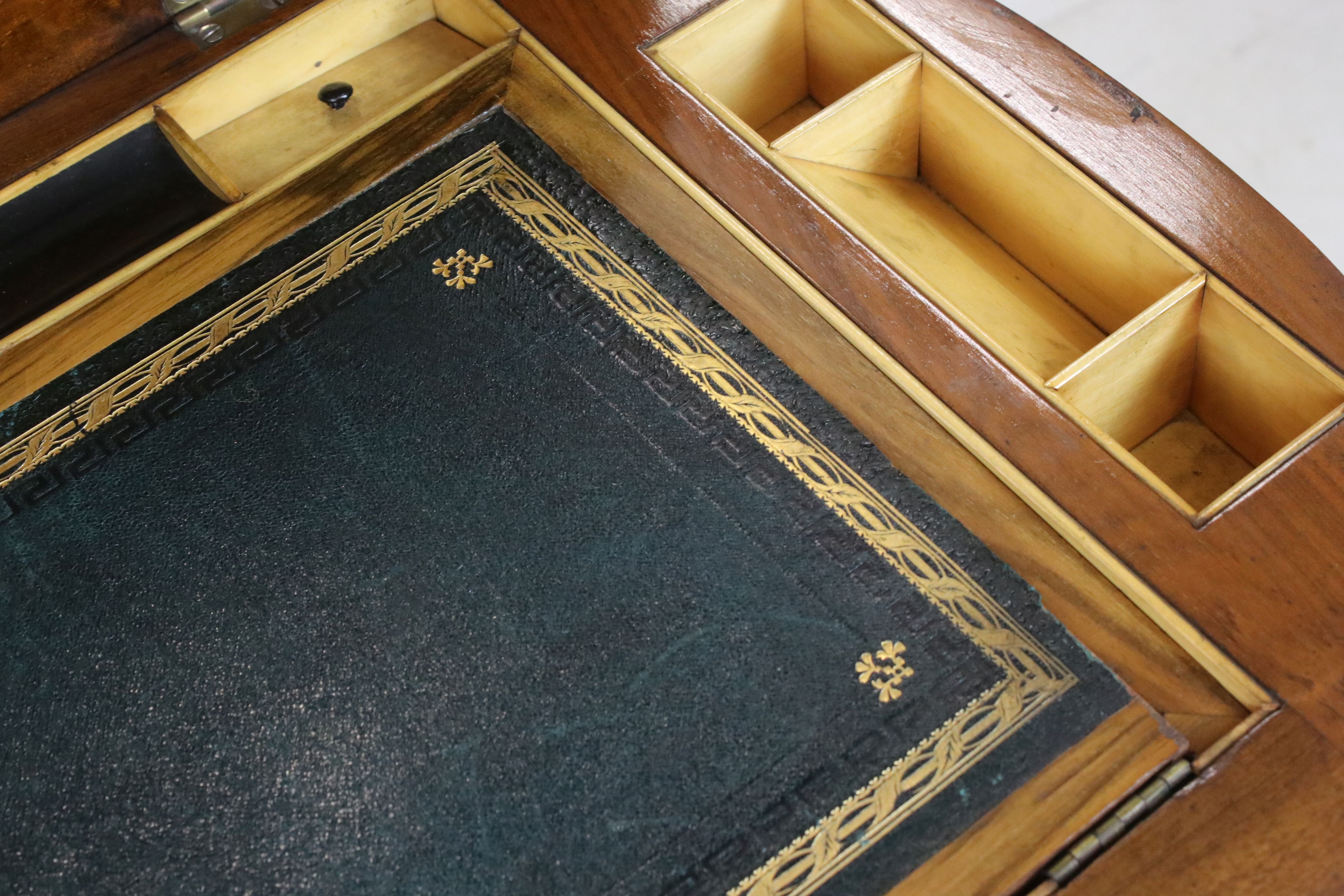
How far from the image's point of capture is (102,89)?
1481mm

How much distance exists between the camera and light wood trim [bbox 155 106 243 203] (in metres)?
1.43

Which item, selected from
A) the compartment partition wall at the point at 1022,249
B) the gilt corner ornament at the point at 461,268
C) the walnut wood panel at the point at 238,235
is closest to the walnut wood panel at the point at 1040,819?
the compartment partition wall at the point at 1022,249

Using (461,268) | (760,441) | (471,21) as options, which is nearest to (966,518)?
(760,441)

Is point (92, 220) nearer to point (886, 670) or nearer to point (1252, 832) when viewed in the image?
point (886, 670)

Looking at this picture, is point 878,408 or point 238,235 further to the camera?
point 238,235

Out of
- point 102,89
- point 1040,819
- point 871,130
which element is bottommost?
point 1040,819

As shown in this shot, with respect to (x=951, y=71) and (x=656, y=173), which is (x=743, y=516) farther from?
(x=951, y=71)

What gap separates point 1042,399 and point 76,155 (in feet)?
3.74

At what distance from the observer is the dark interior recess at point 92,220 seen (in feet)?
4.71

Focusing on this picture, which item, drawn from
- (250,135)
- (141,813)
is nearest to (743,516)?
(141,813)

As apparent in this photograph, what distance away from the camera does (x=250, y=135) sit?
154cm

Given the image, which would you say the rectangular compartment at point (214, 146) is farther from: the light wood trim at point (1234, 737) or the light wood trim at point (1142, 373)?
the light wood trim at point (1234, 737)

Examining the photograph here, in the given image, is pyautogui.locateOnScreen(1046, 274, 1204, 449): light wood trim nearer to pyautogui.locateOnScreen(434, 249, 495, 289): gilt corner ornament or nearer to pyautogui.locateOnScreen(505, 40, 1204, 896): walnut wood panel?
pyautogui.locateOnScreen(505, 40, 1204, 896): walnut wood panel

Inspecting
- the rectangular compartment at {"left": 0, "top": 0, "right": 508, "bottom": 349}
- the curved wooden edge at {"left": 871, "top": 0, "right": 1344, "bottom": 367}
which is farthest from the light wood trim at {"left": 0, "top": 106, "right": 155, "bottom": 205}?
the curved wooden edge at {"left": 871, "top": 0, "right": 1344, "bottom": 367}
